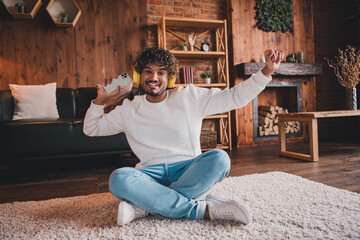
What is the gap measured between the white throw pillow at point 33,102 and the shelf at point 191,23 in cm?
163

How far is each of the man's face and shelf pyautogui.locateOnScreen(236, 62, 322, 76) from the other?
2.30 m

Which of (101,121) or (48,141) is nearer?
(101,121)

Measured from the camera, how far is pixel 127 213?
1015 millimetres

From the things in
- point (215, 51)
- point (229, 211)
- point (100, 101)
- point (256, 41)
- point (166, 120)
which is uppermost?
point (256, 41)

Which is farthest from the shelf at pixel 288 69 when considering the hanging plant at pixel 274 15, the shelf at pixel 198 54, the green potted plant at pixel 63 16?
the green potted plant at pixel 63 16

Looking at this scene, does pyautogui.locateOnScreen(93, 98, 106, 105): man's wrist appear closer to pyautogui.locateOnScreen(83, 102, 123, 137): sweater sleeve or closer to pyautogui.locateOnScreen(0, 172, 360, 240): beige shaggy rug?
pyautogui.locateOnScreen(83, 102, 123, 137): sweater sleeve

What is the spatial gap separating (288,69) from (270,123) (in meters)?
0.79

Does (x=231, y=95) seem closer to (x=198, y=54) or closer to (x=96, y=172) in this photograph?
(x=96, y=172)

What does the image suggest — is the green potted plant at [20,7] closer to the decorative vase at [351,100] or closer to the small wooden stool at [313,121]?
the small wooden stool at [313,121]

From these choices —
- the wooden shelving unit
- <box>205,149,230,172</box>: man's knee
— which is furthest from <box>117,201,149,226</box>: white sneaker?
the wooden shelving unit

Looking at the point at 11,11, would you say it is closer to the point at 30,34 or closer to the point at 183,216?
the point at 30,34

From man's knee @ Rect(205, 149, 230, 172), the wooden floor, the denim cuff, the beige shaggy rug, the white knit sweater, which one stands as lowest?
the wooden floor

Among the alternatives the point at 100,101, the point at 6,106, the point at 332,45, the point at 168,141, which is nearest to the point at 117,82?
the point at 100,101

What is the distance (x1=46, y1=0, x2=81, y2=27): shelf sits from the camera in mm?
3031
